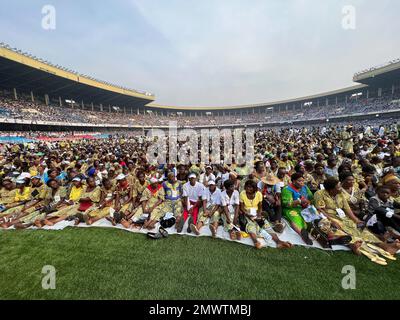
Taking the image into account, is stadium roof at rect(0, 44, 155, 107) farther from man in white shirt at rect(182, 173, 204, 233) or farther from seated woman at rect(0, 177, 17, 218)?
man in white shirt at rect(182, 173, 204, 233)

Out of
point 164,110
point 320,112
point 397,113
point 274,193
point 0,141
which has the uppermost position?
point 164,110

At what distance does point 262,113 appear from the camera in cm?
6619

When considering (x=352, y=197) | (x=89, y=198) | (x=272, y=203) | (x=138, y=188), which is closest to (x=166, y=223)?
(x=138, y=188)

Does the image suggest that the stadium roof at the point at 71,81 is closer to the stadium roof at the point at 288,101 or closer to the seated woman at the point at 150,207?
the stadium roof at the point at 288,101

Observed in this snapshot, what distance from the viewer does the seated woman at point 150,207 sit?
15.5ft

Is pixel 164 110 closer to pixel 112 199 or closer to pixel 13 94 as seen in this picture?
pixel 13 94

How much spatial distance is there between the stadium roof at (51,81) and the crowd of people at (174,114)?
252 centimetres

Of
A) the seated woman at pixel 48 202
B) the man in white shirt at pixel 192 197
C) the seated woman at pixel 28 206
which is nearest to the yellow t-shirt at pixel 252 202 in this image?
the man in white shirt at pixel 192 197

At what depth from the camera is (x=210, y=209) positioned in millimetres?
4973

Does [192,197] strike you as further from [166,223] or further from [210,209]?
[166,223]

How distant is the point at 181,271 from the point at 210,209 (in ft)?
6.48

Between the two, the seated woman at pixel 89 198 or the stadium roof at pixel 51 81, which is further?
the stadium roof at pixel 51 81
